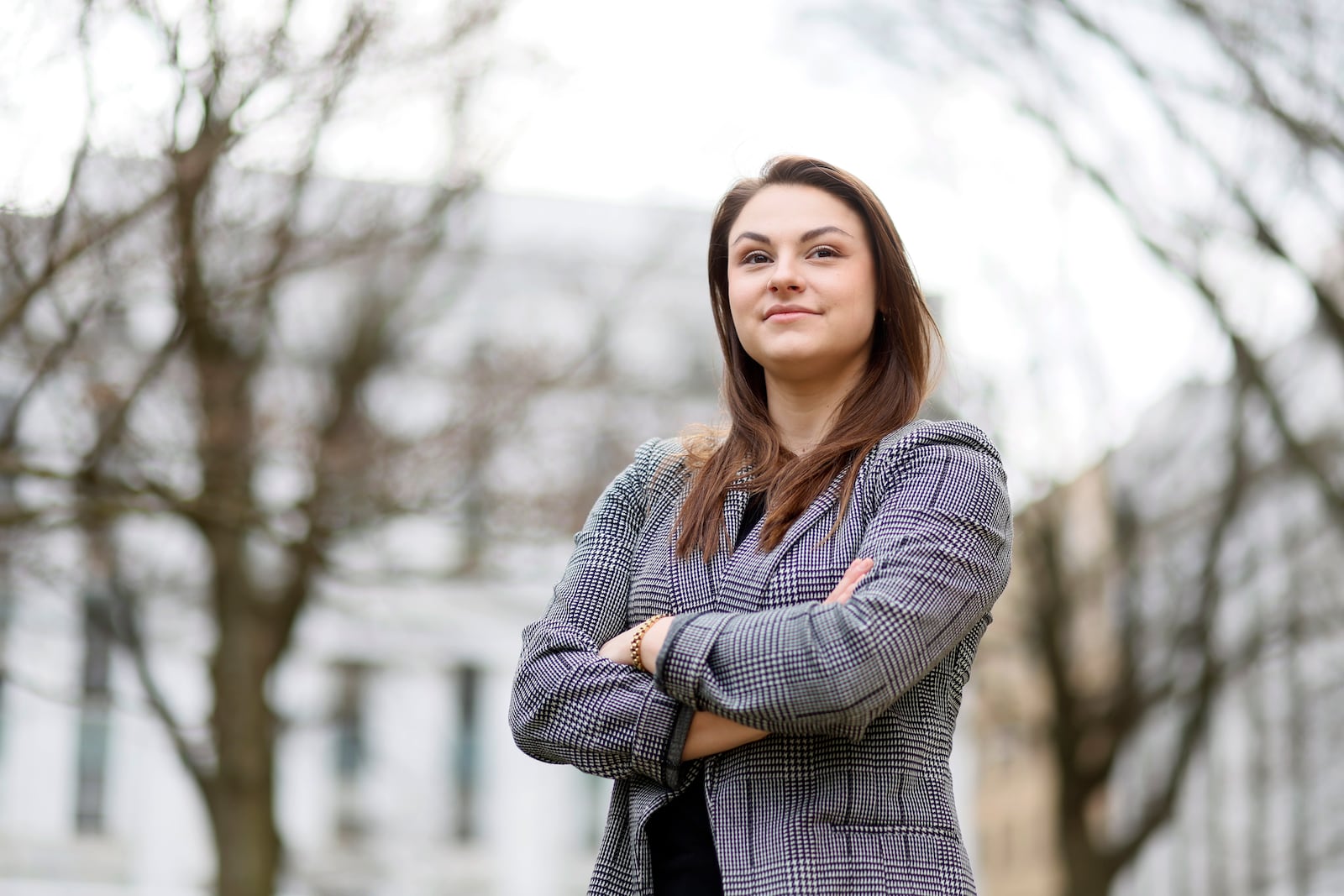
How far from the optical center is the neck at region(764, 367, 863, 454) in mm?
2752

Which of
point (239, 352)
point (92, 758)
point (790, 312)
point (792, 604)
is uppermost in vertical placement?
point (239, 352)

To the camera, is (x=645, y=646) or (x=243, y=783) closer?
(x=645, y=646)

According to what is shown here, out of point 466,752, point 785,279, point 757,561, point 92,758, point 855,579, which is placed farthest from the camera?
point 466,752

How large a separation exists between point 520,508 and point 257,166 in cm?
411

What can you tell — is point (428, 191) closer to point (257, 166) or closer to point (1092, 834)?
point (257, 166)

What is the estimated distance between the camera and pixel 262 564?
519 inches

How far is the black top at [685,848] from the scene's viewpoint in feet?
7.61

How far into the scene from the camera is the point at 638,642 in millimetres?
2445

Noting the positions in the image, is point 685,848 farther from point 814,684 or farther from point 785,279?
point 785,279

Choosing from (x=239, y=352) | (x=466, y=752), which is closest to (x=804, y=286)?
(x=239, y=352)

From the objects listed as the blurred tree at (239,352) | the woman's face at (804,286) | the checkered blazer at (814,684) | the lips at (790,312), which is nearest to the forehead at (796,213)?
the woman's face at (804,286)

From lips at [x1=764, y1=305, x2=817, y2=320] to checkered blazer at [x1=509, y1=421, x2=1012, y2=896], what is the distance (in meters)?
0.26

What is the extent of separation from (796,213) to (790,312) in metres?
0.19

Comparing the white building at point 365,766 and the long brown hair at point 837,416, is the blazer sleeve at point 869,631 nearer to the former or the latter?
the long brown hair at point 837,416
